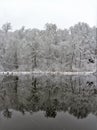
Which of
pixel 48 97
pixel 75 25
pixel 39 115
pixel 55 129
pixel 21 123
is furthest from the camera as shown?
pixel 75 25

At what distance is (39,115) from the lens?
391 inches

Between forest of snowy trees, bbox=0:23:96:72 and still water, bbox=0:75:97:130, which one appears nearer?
still water, bbox=0:75:97:130

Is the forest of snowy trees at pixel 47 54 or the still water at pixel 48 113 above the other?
the forest of snowy trees at pixel 47 54

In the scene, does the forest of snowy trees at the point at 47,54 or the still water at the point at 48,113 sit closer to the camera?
the still water at the point at 48,113

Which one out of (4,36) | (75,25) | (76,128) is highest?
(75,25)

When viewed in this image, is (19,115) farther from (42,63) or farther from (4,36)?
(4,36)

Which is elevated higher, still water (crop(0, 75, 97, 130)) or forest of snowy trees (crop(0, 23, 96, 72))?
forest of snowy trees (crop(0, 23, 96, 72))

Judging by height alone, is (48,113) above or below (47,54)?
below

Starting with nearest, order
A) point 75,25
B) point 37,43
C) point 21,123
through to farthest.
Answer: point 21,123
point 37,43
point 75,25

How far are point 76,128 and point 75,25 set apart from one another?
48.5 meters

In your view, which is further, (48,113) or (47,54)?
(47,54)

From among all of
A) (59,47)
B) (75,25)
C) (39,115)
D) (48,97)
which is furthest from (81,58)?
(39,115)

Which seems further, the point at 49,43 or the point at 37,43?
the point at 49,43

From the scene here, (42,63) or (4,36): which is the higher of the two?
(4,36)
